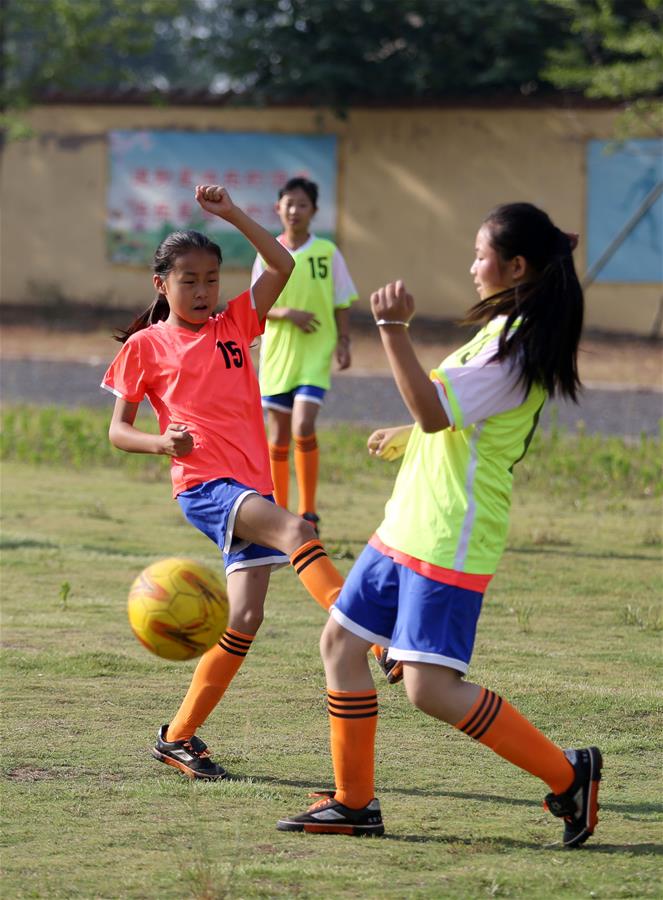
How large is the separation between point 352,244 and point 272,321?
41.4 feet

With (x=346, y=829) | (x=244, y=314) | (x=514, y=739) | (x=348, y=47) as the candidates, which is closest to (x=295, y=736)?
(x=346, y=829)

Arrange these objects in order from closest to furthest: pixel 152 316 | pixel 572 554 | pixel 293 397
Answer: pixel 152 316 → pixel 572 554 → pixel 293 397

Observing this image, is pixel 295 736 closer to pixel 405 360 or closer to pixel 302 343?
pixel 405 360

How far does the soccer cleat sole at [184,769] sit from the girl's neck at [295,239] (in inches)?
188

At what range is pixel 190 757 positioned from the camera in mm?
4750

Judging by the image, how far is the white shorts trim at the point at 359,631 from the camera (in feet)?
13.4

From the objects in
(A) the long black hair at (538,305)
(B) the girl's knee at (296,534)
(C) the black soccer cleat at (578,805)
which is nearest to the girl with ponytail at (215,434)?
(B) the girl's knee at (296,534)

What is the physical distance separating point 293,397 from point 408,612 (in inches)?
200

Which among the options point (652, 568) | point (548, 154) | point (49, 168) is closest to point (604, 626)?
point (652, 568)

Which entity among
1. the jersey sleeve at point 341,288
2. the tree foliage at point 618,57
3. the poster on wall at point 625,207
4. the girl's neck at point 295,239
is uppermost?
the tree foliage at point 618,57

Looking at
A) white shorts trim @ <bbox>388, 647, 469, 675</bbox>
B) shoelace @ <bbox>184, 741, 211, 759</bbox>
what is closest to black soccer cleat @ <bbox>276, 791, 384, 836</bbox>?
white shorts trim @ <bbox>388, 647, 469, 675</bbox>

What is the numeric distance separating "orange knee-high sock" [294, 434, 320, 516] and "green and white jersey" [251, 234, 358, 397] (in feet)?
1.16

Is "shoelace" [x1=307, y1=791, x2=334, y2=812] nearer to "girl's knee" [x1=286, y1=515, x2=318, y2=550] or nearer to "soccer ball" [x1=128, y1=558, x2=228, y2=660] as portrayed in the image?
"soccer ball" [x1=128, y1=558, x2=228, y2=660]

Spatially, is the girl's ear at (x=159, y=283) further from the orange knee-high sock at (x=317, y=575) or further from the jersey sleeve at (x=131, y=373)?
the orange knee-high sock at (x=317, y=575)
